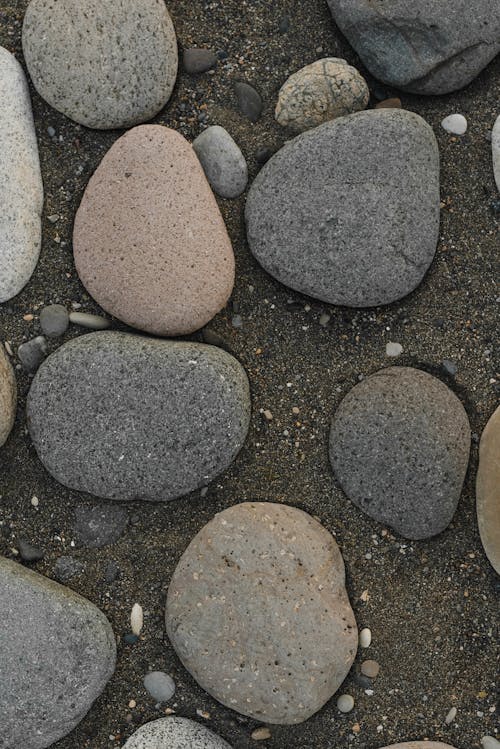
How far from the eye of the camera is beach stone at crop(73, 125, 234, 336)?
1.94m

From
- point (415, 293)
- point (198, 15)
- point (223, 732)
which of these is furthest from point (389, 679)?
point (198, 15)

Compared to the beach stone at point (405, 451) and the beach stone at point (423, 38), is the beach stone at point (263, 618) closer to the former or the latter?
the beach stone at point (405, 451)

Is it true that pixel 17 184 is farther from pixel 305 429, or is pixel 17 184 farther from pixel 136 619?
pixel 136 619

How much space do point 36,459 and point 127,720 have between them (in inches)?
26.0

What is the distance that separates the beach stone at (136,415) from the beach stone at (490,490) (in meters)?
0.58

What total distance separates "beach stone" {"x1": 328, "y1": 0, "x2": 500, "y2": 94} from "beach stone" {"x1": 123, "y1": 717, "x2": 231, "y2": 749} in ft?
5.30

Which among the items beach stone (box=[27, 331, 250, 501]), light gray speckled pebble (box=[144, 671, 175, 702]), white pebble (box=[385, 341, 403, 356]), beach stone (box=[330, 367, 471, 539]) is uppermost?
beach stone (box=[27, 331, 250, 501])

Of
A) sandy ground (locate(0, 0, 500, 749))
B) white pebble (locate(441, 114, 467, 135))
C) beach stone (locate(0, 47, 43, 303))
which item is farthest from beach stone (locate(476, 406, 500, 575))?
beach stone (locate(0, 47, 43, 303))

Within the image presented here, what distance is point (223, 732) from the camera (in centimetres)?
200

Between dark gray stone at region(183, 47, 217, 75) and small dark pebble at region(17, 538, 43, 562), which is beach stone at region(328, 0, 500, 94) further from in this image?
small dark pebble at region(17, 538, 43, 562)

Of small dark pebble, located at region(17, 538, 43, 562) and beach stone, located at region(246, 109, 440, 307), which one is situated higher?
beach stone, located at region(246, 109, 440, 307)

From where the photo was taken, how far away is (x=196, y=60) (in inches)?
81.9

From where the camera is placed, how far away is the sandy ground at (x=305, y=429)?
2.01 meters

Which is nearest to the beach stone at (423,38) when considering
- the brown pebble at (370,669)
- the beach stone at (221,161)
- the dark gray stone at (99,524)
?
the beach stone at (221,161)
